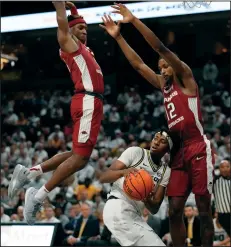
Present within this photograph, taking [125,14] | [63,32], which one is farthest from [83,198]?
[125,14]

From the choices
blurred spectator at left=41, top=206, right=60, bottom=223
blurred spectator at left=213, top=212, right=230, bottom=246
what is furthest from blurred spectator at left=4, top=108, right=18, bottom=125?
blurred spectator at left=213, top=212, right=230, bottom=246

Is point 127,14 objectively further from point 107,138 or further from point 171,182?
point 107,138

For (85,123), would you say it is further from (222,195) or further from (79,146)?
(222,195)

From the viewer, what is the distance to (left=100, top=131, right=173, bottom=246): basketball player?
6938 millimetres

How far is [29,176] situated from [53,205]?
21.9 feet

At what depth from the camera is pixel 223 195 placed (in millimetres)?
11734

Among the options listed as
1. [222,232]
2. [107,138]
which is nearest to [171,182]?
[222,232]

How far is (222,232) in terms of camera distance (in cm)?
1160

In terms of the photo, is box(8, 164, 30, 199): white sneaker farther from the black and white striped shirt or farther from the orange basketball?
the black and white striped shirt

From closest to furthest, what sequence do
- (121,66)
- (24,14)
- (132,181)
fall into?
(132,181) → (24,14) → (121,66)

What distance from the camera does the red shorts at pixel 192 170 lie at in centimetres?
708

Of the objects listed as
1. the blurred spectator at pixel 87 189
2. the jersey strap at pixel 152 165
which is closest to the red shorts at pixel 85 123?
the jersey strap at pixel 152 165

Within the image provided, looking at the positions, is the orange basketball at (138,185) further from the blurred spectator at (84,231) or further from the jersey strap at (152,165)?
the blurred spectator at (84,231)

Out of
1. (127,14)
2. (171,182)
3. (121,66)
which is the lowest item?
(171,182)
